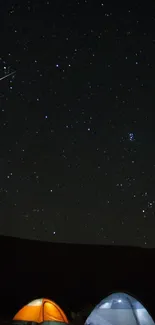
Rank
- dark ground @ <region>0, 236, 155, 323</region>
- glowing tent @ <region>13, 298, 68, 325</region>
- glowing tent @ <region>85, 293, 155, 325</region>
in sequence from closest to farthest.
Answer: glowing tent @ <region>85, 293, 155, 325</region> < glowing tent @ <region>13, 298, 68, 325</region> < dark ground @ <region>0, 236, 155, 323</region>

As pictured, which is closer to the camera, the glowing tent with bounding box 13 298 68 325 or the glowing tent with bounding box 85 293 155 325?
the glowing tent with bounding box 85 293 155 325

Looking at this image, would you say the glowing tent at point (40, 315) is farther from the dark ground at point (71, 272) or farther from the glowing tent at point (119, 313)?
the dark ground at point (71, 272)

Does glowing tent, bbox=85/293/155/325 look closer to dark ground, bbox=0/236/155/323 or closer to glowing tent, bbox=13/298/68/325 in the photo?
glowing tent, bbox=13/298/68/325

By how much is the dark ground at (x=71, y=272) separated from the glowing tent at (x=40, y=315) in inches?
317

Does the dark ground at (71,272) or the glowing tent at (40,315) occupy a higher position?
the glowing tent at (40,315)

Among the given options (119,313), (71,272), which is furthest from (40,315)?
(71,272)

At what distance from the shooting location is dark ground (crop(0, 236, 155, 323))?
1766cm

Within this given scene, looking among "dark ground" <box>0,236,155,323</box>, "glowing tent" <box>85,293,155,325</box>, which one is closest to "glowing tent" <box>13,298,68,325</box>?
"glowing tent" <box>85,293,155,325</box>

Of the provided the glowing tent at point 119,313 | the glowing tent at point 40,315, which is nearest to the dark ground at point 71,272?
the glowing tent at point 40,315

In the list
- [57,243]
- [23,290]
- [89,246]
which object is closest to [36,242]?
[57,243]

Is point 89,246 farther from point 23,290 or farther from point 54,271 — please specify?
point 23,290

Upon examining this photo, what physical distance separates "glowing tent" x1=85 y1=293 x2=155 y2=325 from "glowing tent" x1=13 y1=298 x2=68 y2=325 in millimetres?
538

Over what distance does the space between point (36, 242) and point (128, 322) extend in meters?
16.5

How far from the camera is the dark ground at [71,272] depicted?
1766cm
